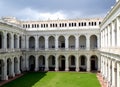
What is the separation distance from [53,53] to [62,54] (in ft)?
8.76

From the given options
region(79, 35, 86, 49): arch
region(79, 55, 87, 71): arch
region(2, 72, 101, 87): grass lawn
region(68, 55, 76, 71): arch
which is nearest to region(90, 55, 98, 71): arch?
region(79, 55, 87, 71): arch

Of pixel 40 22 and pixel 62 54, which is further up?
pixel 40 22

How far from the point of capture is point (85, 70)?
194 feet

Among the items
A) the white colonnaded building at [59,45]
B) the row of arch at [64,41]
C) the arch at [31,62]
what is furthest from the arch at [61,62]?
the arch at [31,62]

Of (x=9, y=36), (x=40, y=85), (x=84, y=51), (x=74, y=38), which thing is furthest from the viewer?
(x=74, y=38)

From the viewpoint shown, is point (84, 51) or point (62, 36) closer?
point (84, 51)

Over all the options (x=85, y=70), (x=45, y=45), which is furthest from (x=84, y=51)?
(x=45, y=45)

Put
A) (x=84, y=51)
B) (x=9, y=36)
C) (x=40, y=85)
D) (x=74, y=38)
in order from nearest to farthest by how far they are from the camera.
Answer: (x=40, y=85)
(x=9, y=36)
(x=84, y=51)
(x=74, y=38)

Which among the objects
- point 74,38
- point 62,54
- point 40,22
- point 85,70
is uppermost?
point 40,22

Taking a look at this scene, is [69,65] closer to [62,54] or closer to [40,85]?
[62,54]

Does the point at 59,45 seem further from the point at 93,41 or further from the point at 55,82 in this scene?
the point at 55,82

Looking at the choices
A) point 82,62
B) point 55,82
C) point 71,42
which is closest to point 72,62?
point 82,62

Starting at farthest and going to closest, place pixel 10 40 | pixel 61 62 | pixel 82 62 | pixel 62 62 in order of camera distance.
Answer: pixel 62 62 → pixel 61 62 → pixel 82 62 → pixel 10 40

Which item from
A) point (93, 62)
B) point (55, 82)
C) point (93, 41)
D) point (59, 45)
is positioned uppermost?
point (93, 41)
